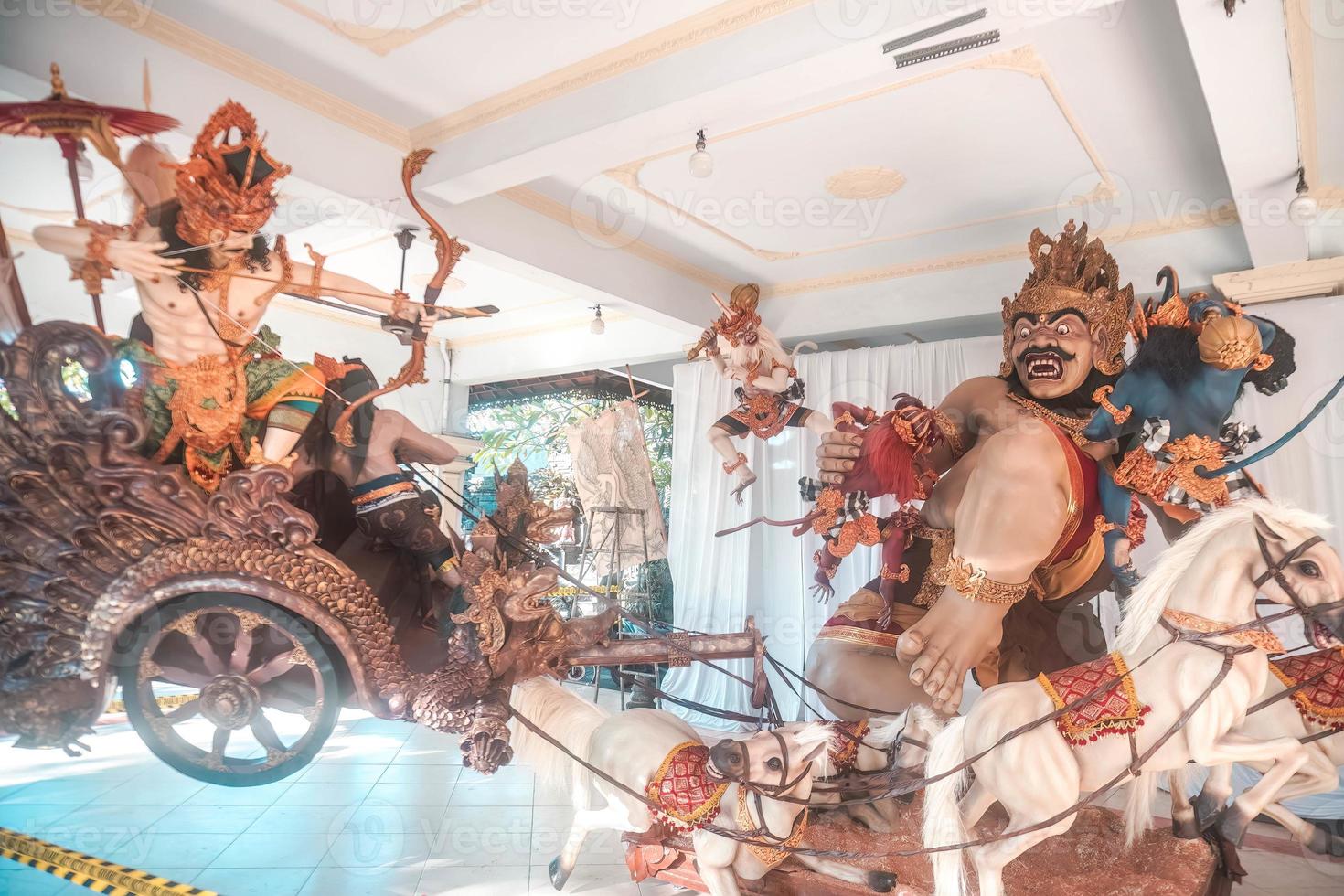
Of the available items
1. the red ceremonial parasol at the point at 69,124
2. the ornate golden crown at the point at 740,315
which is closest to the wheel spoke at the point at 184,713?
the red ceremonial parasol at the point at 69,124

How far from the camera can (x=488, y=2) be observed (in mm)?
2268

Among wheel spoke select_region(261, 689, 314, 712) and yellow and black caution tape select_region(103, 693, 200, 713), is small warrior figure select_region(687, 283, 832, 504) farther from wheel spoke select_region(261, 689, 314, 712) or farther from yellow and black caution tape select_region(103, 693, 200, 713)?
yellow and black caution tape select_region(103, 693, 200, 713)

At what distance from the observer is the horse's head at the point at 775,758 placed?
155 cm

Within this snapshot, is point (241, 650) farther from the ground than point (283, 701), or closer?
farther from the ground

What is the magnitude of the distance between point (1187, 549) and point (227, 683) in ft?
5.97

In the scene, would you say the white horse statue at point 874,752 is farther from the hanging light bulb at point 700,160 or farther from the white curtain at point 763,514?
the white curtain at point 763,514

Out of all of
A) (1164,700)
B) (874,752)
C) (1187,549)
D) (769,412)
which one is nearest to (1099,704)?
(1164,700)

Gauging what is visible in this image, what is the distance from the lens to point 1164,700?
135 cm

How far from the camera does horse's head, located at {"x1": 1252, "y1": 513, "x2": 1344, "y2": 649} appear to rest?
1.22 metres

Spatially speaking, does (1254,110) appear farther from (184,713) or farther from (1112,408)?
(184,713)

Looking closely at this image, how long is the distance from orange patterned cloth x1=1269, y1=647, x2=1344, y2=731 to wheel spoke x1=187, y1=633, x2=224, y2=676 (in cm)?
204

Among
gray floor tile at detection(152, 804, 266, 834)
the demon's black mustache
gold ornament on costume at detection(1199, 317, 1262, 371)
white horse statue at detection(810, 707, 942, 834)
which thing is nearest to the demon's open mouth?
the demon's black mustache

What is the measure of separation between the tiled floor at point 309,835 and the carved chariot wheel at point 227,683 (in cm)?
13

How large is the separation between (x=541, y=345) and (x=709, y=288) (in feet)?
3.98
